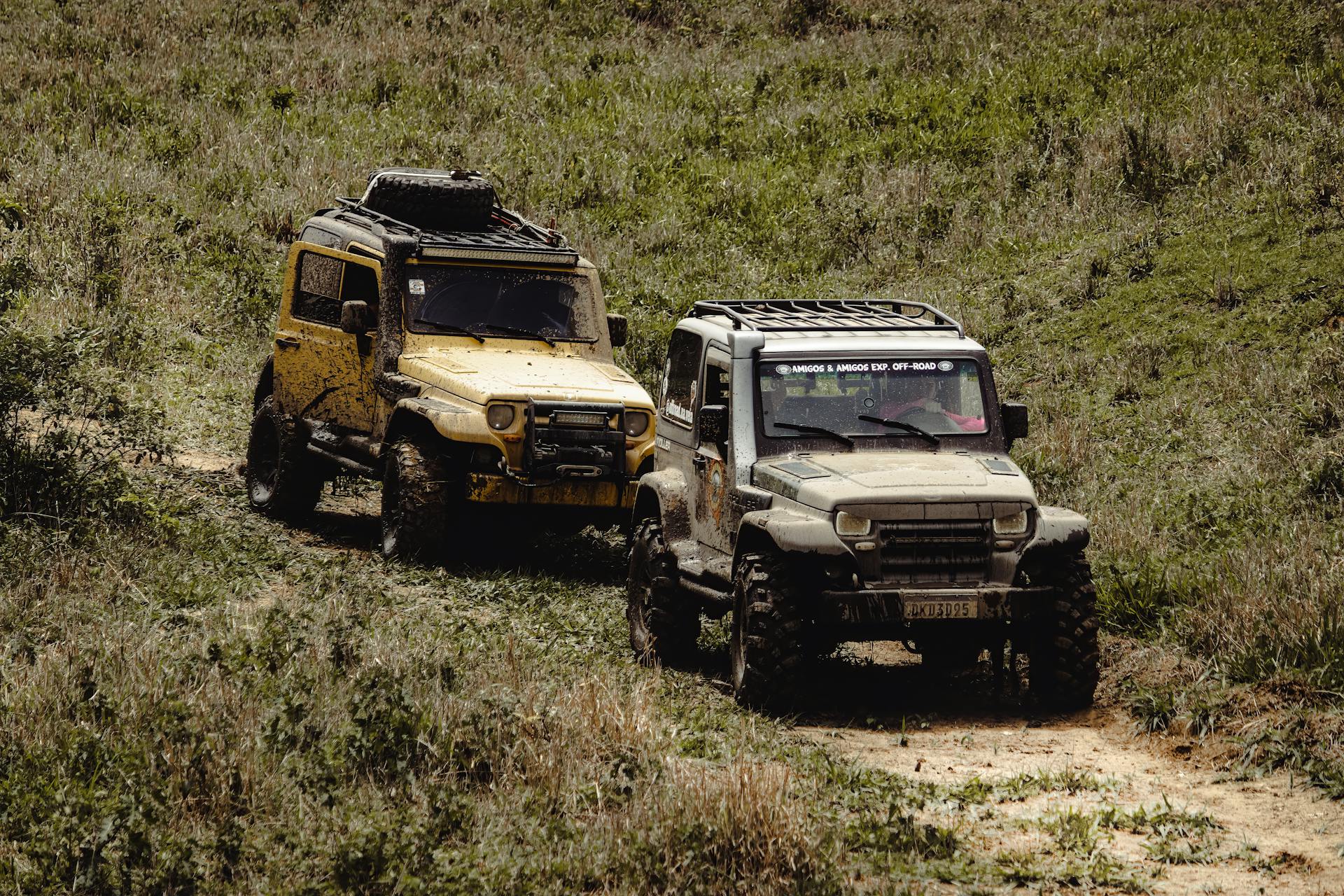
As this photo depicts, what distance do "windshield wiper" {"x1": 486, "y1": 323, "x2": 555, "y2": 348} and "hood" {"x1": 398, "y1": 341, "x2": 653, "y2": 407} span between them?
0.15 meters

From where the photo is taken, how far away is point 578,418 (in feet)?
34.9

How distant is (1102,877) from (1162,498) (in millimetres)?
5768

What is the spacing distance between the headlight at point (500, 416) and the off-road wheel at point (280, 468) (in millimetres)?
2393

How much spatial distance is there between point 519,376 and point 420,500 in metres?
1.15

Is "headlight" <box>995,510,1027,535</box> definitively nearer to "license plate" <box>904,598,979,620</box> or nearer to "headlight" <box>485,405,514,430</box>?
"license plate" <box>904,598,979,620</box>

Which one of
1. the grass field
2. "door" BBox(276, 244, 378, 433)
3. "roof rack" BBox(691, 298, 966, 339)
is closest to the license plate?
the grass field

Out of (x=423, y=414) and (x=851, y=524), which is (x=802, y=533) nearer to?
(x=851, y=524)

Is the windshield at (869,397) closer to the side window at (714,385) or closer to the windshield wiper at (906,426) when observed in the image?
the windshield wiper at (906,426)

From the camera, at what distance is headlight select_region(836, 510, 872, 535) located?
7.35 metres

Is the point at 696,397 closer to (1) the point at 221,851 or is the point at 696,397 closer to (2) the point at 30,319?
(1) the point at 221,851

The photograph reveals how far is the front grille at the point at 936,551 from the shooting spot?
7.42m

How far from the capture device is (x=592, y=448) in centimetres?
1066

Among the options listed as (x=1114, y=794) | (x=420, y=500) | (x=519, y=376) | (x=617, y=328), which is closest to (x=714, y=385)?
(x=519, y=376)

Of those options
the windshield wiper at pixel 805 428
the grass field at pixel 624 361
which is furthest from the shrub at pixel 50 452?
the windshield wiper at pixel 805 428
